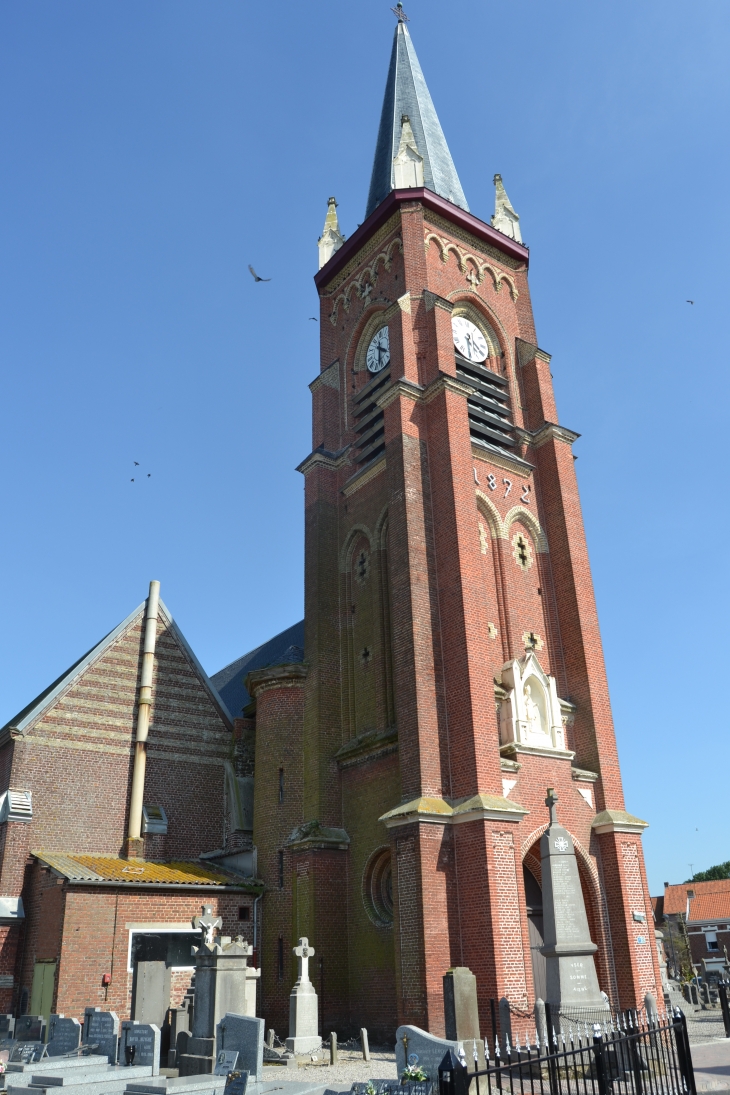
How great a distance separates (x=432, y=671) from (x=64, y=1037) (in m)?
10.3

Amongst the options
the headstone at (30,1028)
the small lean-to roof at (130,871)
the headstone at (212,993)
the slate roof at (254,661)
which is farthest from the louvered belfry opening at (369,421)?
the headstone at (30,1028)

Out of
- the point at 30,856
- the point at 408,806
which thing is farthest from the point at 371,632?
the point at 30,856

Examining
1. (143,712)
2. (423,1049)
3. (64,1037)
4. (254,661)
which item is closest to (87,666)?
(143,712)

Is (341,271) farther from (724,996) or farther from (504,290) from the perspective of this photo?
(724,996)

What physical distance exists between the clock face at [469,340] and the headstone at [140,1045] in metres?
19.8

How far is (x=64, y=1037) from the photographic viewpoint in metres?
15.1

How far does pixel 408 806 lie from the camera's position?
18469mm

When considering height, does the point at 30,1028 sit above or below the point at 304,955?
below

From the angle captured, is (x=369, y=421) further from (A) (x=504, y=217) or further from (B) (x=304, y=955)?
(B) (x=304, y=955)

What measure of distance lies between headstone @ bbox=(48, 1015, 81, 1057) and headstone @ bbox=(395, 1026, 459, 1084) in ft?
24.3

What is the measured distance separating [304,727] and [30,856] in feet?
25.7

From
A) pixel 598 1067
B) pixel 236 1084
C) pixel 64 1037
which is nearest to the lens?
pixel 598 1067

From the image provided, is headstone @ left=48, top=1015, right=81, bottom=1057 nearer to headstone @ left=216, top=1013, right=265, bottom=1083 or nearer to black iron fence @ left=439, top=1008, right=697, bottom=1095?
headstone @ left=216, top=1013, right=265, bottom=1083

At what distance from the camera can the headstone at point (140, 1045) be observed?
1327cm
